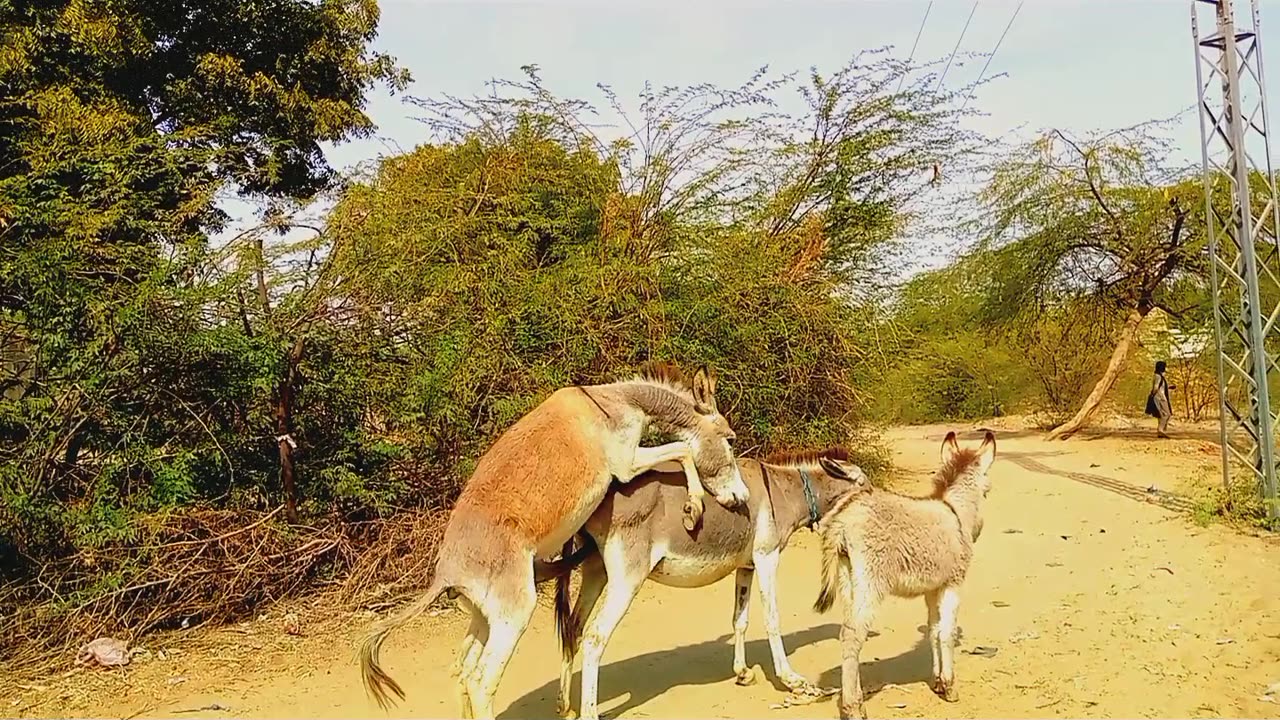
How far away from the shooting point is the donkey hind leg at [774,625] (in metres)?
5.69

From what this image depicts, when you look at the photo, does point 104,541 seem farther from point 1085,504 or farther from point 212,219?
point 1085,504

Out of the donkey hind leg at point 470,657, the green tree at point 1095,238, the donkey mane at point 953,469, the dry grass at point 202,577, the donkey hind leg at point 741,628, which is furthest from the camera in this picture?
the green tree at point 1095,238

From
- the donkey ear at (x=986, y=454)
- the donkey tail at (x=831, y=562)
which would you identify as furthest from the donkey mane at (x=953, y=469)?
the donkey tail at (x=831, y=562)

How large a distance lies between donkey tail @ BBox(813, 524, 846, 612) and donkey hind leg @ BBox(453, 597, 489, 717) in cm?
194

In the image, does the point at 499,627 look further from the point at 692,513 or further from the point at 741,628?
the point at 741,628

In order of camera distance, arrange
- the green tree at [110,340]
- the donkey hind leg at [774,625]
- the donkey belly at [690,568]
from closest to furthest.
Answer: the donkey belly at [690,568] < the donkey hind leg at [774,625] < the green tree at [110,340]

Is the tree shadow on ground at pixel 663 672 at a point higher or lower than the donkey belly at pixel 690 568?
lower

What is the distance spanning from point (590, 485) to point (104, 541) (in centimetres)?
425

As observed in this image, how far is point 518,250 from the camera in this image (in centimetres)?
909

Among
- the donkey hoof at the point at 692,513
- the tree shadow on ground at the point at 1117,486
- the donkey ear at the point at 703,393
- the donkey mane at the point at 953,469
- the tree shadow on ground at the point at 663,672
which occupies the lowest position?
the tree shadow on ground at the point at 663,672

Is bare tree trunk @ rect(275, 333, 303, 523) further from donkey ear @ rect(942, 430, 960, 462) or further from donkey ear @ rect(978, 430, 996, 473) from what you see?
donkey ear @ rect(978, 430, 996, 473)

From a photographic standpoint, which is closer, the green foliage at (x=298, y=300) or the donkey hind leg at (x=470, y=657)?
the donkey hind leg at (x=470, y=657)

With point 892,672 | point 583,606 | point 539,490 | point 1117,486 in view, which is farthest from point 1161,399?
point 539,490

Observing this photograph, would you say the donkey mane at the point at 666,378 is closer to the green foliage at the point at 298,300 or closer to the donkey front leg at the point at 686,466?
the donkey front leg at the point at 686,466
